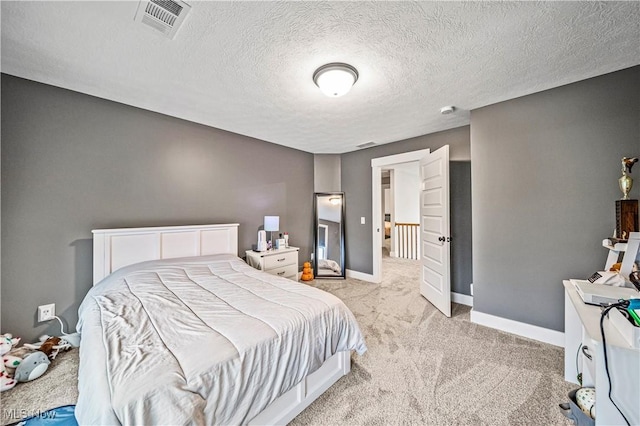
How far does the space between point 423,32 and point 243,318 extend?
2.09m

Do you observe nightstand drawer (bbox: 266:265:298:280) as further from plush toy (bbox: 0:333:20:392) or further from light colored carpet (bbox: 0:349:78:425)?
plush toy (bbox: 0:333:20:392)

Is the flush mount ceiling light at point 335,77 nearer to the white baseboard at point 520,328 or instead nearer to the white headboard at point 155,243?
the white headboard at point 155,243

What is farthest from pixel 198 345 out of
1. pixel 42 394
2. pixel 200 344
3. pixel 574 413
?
pixel 574 413

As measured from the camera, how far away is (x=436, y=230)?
10.1 ft

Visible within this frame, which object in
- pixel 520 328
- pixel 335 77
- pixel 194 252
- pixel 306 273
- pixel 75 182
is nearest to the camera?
pixel 335 77

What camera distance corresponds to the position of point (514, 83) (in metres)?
2.13

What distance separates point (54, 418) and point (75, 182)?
1.91 metres

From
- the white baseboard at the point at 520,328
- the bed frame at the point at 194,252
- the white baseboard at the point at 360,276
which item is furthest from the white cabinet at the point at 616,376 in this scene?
the white baseboard at the point at 360,276

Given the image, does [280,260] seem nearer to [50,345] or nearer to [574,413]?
[50,345]

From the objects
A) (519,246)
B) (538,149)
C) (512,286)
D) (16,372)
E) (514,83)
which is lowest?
(16,372)

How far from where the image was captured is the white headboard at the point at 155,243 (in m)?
2.27

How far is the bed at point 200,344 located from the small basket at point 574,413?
1197 mm

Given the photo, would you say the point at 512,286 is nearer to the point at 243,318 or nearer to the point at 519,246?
the point at 519,246

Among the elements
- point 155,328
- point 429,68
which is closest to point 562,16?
point 429,68
